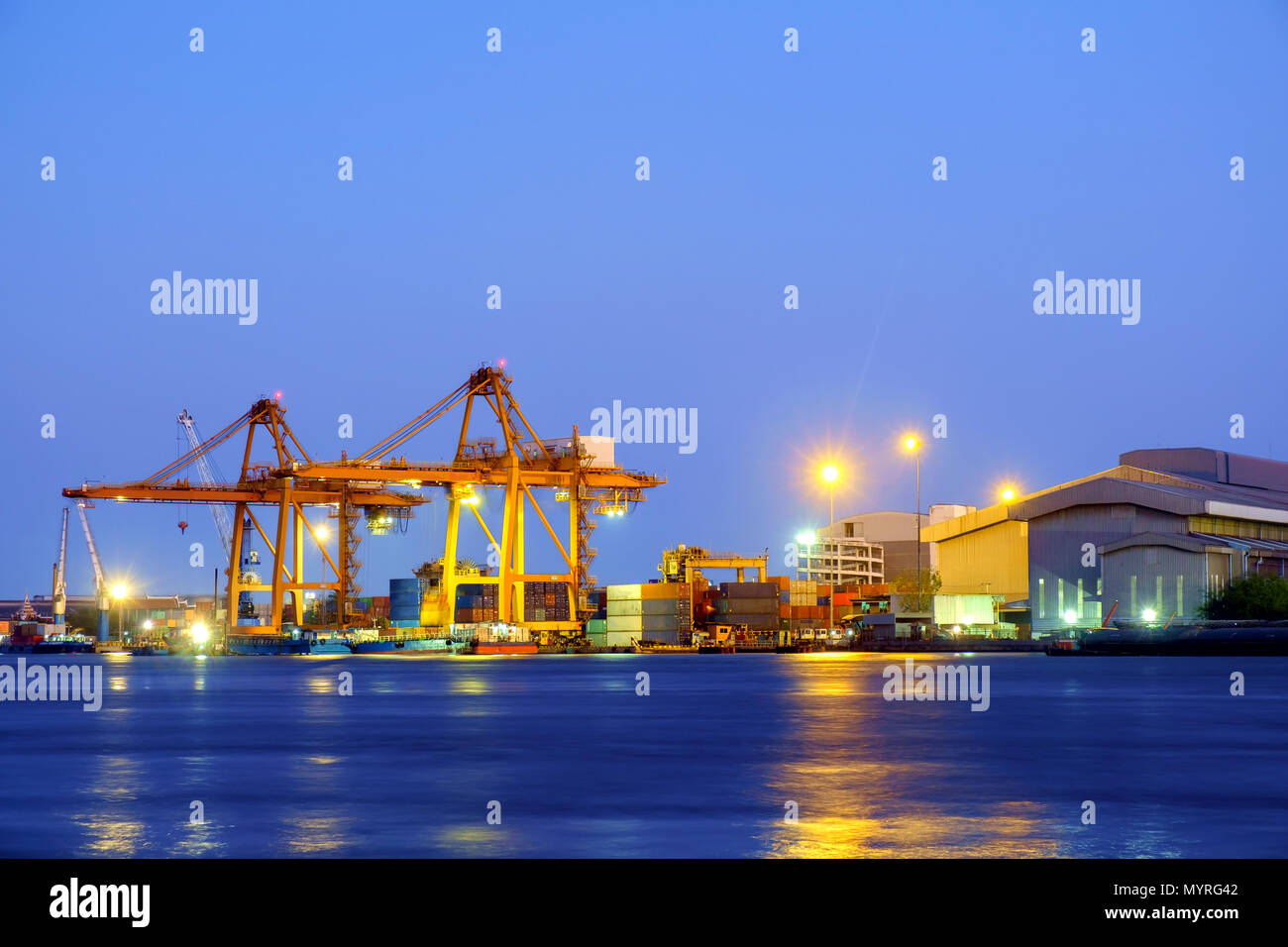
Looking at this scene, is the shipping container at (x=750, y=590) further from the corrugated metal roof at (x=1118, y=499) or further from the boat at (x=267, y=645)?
the boat at (x=267, y=645)

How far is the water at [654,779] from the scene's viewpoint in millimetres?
13062

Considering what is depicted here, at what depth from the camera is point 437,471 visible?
10538 centimetres

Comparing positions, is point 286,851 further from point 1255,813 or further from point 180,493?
point 180,493

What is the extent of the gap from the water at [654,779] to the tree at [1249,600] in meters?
56.0

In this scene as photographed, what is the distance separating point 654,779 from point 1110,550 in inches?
3318

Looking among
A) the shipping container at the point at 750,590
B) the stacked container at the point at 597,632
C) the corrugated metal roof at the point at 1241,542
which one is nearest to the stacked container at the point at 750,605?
the shipping container at the point at 750,590

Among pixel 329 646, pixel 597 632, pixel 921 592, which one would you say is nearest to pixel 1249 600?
pixel 921 592

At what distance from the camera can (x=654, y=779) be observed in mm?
18609

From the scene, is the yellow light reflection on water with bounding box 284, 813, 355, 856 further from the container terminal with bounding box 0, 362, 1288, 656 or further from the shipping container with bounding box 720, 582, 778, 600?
the shipping container with bounding box 720, 582, 778, 600

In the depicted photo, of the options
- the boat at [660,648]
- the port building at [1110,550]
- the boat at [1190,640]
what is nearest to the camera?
the boat at [1190,640]

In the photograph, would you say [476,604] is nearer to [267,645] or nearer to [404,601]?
[404,601]

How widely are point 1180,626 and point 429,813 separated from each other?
7963 centimetres

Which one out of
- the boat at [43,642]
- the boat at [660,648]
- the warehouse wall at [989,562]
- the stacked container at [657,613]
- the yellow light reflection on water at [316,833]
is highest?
the warehouse wall at [989,562]
